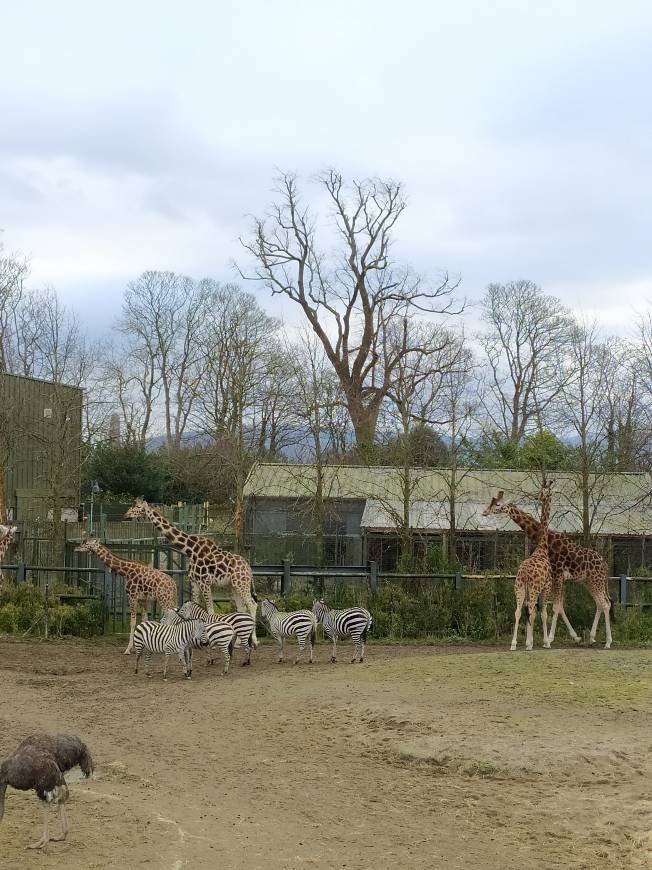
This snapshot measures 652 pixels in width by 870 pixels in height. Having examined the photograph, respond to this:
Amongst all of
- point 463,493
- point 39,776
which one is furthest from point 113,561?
point 39,776

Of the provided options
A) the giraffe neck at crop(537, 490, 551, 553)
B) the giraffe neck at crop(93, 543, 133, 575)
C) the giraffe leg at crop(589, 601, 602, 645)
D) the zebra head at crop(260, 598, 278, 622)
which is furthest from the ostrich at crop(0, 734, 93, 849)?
the giraffe leg at crop(589, 601, 602, 645)

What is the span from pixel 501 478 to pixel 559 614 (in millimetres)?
8836

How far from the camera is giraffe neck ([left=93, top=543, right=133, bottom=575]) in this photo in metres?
17.1

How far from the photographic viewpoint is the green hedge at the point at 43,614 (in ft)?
58.2

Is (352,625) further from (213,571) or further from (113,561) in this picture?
(113,561)

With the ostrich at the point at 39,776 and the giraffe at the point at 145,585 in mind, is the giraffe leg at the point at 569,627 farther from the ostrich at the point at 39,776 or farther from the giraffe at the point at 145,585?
the ostrich at the point at 39,776

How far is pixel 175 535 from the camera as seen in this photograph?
17781 mm

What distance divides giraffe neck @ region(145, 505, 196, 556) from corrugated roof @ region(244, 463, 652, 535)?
6.16 meters

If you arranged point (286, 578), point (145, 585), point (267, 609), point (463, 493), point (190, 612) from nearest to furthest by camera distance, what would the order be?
point (190, 612), point (267, 609), point (145, 585), point (286, 578), point (463, 493)

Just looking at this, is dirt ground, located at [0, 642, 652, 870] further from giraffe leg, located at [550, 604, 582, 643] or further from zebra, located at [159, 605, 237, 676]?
giraffe leg, located at [550, 604, 582, 643]

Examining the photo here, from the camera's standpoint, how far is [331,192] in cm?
3762

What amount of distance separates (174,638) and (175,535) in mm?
4055

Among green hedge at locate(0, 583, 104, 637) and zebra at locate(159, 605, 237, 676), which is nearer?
zebra at locate(159, 605, 237, 676)

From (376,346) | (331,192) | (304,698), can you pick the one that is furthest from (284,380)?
(304,698)
